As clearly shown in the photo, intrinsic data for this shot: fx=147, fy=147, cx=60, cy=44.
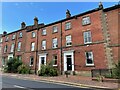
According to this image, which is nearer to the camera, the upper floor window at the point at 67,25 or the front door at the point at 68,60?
the front door at the point at 68,60

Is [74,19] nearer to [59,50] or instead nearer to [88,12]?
[88,12]

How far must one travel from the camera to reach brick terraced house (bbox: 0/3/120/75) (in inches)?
786

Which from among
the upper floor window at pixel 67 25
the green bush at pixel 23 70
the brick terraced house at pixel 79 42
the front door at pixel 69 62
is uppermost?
the upper floor window at pixel 67 25

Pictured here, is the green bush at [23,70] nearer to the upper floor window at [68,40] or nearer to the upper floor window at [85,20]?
the upper floor window at [68,40]

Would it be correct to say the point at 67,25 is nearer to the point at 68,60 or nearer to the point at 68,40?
the point at 68,40

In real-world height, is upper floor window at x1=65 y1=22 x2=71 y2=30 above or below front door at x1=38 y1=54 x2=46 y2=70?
above

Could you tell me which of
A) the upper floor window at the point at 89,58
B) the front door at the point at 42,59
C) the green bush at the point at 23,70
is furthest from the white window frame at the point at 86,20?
the green bush at the point at 23,70

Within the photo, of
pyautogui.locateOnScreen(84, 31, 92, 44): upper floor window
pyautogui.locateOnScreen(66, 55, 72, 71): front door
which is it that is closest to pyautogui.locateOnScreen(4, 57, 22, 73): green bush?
pyautogui.locateOnScreen(66, 55, 72, 71): front door

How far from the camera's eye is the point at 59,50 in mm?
25531

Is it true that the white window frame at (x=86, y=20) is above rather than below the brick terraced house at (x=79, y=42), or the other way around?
above

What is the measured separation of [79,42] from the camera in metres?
23.0

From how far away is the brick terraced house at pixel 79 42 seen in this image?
20.0 m

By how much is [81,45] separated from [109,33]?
4.54 meters

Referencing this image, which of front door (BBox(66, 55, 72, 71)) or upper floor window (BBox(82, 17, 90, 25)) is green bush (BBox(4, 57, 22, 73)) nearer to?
front door (BBox(66, 55, 72, 71))
